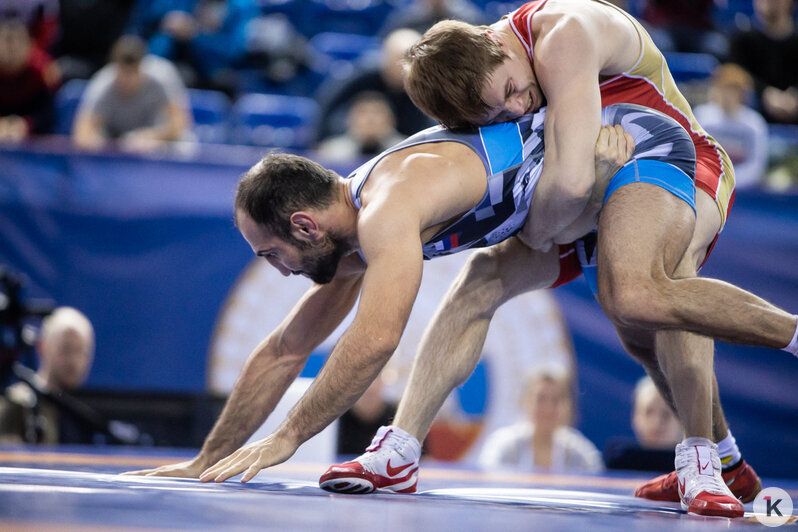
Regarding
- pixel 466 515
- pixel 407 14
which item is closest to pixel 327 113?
pixel 407 14

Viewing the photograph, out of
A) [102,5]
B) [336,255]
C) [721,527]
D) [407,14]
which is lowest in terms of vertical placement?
[721,527]

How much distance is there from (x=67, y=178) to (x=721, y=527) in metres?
3.44

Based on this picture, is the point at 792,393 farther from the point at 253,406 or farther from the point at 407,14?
the point at 407,14

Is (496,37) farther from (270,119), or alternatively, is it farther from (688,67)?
(688,67)

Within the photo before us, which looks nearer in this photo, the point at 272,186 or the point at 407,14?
the point at 272,186

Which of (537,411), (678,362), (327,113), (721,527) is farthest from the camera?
(327,113)

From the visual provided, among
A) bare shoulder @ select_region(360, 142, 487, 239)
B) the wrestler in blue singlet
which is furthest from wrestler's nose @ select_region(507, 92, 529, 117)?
bare shoulder @ select_region(360, 142, 487, 239)

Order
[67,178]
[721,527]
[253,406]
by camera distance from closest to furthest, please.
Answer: [721,527] → [253,406] → [67,178]

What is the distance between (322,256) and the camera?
2.36 meters

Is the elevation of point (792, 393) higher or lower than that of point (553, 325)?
lower

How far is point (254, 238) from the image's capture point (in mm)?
2338

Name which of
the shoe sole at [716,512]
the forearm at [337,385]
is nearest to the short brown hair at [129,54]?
the forearm at [337,385]

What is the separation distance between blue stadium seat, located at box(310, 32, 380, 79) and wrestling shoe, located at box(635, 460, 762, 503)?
4.79 m

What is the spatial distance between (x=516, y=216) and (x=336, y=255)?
0.47 meters
